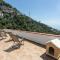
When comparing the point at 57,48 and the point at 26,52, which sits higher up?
the point at 57,48

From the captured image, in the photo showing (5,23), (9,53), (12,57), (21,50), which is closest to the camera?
(12,57)

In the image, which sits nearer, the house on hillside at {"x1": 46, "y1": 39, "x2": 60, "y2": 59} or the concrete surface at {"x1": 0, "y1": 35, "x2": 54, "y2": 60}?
the house on hillside at {"x1": 46, "y1": 39, "x2": 60, "y2": 59}

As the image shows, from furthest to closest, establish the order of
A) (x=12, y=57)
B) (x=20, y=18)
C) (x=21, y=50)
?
1. (x=20, y=18)
2. (x=21, y=50)
3. (x=12, y=57)

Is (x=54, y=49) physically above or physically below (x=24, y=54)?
above

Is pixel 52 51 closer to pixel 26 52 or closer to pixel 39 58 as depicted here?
pixel 39 58

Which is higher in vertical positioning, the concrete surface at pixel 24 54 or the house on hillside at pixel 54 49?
the house on hillside at pixel 54 49

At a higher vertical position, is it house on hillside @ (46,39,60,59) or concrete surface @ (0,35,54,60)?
house on hillside @ (46,39,60,59)

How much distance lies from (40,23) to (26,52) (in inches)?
1091

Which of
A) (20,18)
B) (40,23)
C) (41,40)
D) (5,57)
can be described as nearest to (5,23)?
(20,18)

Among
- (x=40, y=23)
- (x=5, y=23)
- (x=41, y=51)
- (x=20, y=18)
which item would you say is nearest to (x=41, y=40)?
(x=41, y=51)

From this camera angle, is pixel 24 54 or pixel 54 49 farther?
pixel 24 54

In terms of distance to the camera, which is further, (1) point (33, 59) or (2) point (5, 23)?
(2) point (5, 23)

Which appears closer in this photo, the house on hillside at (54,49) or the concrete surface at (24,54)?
the house on hillside at (54,49)

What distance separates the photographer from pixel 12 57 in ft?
23.5
